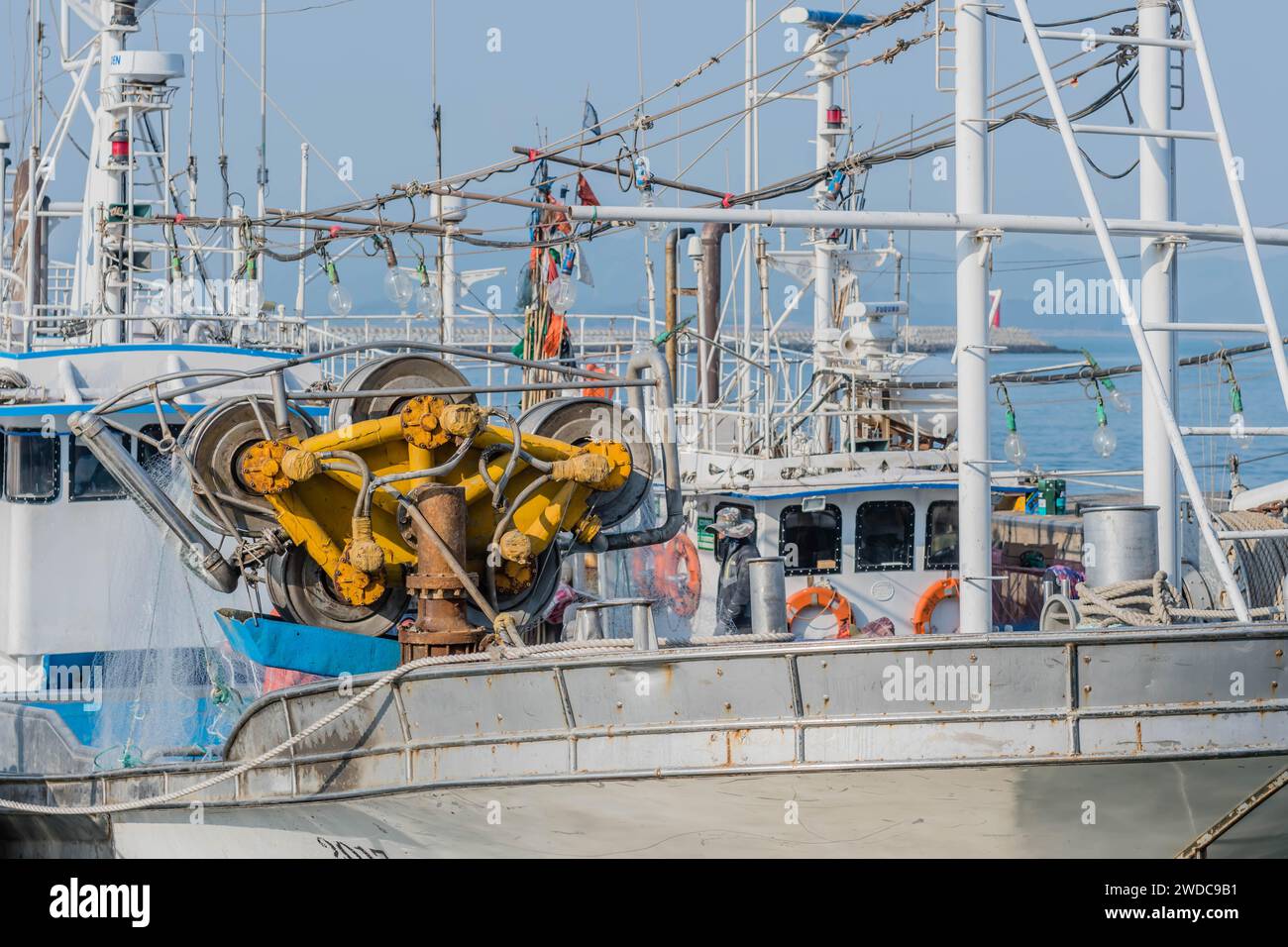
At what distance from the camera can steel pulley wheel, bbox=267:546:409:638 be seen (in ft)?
31.7

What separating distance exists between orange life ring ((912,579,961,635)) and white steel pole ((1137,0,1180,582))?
5540mm

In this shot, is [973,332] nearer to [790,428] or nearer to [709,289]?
[790,428]

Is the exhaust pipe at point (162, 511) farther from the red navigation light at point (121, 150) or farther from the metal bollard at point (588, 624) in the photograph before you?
the red navigation light at point (121, 150)

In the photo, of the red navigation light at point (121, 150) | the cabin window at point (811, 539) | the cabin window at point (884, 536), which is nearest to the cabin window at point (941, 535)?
the cabin window at point (884, 536)

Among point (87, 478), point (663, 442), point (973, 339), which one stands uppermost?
point (973, 339)

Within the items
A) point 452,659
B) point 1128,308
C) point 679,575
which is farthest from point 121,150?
point 1128,308

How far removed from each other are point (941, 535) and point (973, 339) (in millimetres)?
6435

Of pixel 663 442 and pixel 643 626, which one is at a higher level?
pixel 663 442

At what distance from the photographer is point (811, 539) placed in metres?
15.3

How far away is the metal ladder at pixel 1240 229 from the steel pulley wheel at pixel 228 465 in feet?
15.1

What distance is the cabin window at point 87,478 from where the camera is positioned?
12.6 metres

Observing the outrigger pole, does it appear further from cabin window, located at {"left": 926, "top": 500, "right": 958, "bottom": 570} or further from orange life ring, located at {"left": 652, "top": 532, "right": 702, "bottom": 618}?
orange life ring, located at {"left": 652, "top": 532, "right": 702, "bottom": 618}
